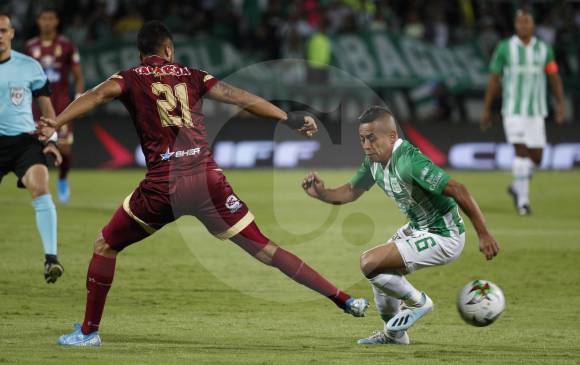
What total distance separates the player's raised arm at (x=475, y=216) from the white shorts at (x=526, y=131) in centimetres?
901

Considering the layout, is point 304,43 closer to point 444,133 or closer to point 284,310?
point 444,133

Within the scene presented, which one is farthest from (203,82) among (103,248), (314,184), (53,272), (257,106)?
(53,272)

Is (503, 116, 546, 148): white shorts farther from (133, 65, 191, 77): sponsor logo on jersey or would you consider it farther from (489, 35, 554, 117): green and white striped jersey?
(133, 65, 191, 77): sponsor logo on jersey

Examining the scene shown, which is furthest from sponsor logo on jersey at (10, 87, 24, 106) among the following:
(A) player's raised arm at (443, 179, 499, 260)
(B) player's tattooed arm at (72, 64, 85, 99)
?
(B) player's tattooed arm at (72, 64, 85, 99)

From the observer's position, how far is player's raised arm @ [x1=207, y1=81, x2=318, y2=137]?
723cm

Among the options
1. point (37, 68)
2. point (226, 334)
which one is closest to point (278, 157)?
point (37, 68)

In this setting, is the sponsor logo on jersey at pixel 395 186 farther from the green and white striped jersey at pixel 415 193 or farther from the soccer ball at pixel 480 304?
the soccer ball at pixel 480 304

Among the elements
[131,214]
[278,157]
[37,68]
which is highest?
[37,68]

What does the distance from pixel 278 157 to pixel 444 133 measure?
3.47 metres

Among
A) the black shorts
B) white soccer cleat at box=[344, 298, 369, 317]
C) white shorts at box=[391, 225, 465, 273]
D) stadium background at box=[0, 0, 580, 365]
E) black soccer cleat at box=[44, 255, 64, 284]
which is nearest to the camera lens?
white soccer cleat at box=[344, 298, 369, 317]

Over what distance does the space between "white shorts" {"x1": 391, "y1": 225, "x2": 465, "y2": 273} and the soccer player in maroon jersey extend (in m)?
0.44

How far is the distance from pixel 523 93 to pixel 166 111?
9512 millimetres

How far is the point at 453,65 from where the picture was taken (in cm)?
2286

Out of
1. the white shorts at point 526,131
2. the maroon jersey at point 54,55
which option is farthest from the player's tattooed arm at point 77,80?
the white shorts at point 526,131
